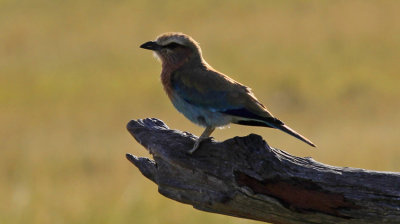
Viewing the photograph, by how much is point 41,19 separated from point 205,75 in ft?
81.0

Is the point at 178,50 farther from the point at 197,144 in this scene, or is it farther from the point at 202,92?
the point at 197,144

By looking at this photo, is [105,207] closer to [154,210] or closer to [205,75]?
[154,210]

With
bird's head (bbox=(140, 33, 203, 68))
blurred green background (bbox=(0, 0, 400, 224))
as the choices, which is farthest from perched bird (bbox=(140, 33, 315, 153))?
blurred green background (bbox=(0, 0, 400, 224))

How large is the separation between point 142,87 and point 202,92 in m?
15.5

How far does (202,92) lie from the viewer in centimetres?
684

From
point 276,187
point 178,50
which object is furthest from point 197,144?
point 178,50

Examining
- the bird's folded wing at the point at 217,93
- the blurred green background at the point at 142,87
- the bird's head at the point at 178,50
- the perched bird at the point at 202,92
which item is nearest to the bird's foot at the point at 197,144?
the perched bird at the point at 202,92

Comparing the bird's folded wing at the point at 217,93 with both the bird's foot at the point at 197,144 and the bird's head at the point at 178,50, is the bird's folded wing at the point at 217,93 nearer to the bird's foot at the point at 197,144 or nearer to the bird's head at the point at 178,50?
the bird's head at the point at 178,50

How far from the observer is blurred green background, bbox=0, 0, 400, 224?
12.2 m

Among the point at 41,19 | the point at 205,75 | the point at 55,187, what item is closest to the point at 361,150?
the point at 55,187

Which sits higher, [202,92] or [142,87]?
[142,87]

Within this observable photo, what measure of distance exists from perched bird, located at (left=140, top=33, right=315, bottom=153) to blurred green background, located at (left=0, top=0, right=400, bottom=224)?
93.6 inches

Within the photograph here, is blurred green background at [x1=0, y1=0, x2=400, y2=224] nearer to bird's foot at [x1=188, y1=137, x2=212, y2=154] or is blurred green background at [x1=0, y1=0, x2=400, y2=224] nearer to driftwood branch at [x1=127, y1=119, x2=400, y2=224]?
bird's foot at [x1=188, y1=137, x2=212, y2=154]

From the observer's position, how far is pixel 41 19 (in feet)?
102
